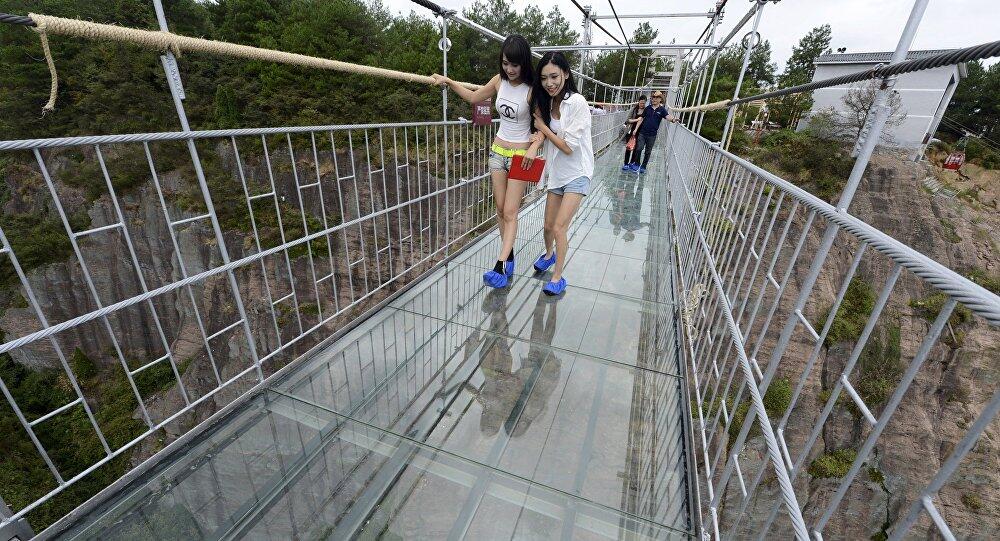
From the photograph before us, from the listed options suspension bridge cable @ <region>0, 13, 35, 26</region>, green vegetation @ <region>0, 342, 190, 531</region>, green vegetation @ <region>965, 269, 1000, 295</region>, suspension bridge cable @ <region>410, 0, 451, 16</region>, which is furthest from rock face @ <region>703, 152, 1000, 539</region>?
green vegetation @ <region>0, 342, 190, 531</region>

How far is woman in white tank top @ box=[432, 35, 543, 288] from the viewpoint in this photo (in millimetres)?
2885

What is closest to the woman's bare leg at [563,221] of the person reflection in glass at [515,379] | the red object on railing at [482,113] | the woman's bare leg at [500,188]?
the woman's bare leg at [500,188]

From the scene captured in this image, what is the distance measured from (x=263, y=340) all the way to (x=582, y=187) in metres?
19.7

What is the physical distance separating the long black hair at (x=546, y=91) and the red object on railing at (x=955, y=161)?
1430 inches

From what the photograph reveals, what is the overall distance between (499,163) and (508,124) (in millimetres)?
302

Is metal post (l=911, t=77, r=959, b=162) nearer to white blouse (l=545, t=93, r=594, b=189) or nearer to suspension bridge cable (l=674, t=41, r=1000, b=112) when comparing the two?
white blouse (l=545, t=93, r=594, b=189)

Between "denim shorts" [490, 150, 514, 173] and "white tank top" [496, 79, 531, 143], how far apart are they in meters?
0.14

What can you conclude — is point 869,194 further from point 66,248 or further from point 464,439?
point 66,248

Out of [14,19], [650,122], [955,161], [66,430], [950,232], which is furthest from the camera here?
[955,161]

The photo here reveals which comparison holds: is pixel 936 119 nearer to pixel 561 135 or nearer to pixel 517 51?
pixel 561 135

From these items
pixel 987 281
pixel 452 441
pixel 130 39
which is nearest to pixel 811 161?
pixel 987 281

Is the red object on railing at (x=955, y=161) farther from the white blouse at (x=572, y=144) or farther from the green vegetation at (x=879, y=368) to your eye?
the green vegetation at (x=879, y=368)

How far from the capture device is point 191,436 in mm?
2018

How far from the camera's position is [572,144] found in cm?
299
